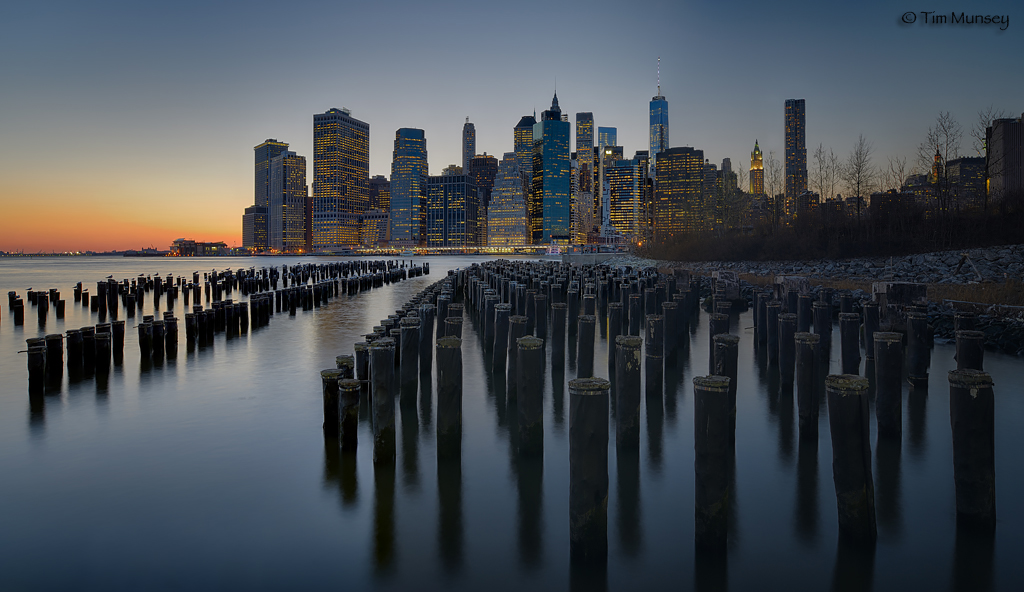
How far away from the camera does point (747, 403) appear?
1070 cm

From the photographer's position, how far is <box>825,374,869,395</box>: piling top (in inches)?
193

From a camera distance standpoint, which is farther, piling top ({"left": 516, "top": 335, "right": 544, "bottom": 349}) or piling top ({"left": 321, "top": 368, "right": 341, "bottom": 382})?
piling top ({"left": 321, "top": 368, "right": 341, "bottom": 382})

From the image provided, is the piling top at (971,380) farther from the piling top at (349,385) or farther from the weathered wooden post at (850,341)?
the piling top at (349,385)

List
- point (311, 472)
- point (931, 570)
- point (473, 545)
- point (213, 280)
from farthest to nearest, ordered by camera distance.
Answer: point (213, 280)
point (311, 472)
point (473, 545)
point (931, 570)

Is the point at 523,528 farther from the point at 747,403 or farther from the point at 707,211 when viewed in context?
the point at 707,211

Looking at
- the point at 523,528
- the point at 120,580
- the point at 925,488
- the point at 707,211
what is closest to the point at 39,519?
the point at 120,580

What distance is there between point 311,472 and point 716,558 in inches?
207

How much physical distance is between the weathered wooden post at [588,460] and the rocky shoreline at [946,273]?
49.9 feet

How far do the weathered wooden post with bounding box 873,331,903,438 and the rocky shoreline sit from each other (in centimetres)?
951

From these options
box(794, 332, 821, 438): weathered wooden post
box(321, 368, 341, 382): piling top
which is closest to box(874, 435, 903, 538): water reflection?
box(794, 332, 821, 438): weathered wooden post

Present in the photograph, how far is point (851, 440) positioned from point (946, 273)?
26209 mm

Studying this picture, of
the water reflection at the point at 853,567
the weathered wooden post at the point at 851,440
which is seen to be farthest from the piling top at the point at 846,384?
the water reflection at the point at 853,567

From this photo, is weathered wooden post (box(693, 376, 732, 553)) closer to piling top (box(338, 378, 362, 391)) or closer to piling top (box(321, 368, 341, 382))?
piling top (box(338, 378, 362, 391))

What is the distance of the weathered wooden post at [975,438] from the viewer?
17.0 ft
